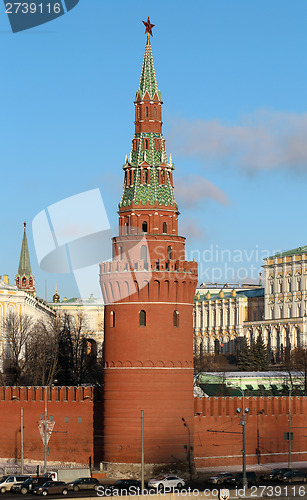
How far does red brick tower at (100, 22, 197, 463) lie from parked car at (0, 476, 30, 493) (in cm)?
763

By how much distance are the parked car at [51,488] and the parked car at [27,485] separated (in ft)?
1.94

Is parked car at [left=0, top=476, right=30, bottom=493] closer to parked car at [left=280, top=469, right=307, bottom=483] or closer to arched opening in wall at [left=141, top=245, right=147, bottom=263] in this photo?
parked car at [left=280, top=469, right=307, bottom=483]

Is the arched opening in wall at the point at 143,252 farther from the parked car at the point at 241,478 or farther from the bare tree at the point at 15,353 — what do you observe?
the bare tree at the point at 15,353

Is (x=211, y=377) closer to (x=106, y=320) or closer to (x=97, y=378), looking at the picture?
(x=97, y=378)

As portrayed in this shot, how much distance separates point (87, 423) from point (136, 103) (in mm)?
21999

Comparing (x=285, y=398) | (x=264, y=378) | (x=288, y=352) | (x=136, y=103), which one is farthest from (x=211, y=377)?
(x=288, y=352)

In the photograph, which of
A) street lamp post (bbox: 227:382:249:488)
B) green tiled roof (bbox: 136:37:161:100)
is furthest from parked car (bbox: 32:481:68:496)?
green tiled roof (bbox: 136:37:161:100)

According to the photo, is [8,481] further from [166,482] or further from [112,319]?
[112,319]

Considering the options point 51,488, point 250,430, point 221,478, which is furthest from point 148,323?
point 250,430

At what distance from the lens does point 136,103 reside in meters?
80.2

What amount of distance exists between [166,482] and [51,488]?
24.0ft

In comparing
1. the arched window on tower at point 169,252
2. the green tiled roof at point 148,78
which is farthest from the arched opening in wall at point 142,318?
the green tiled roof at point 148,78

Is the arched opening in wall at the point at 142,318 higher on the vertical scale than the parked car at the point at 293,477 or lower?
higher

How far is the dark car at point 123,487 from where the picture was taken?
67.2 meters
